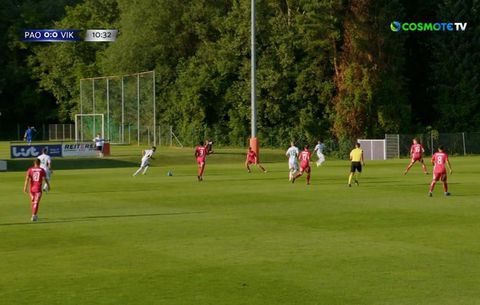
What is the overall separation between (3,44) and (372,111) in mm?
51310

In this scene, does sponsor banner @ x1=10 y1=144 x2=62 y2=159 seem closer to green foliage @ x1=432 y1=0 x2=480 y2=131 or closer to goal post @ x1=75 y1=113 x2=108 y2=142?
goal post @ x1=75 y1=113 x2=108 y2=142

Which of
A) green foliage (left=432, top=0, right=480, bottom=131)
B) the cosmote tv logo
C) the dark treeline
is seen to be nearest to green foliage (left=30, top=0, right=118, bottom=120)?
the dark treeline

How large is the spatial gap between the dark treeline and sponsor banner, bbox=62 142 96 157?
758 inches

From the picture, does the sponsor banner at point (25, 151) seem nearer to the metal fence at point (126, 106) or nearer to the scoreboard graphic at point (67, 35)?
the metal fence at point (126, 106)

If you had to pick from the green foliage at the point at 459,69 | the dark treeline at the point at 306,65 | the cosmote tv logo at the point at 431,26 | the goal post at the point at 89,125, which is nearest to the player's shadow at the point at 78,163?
the goal post at the point at 89,125

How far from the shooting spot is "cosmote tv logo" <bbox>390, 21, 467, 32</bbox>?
7506cm

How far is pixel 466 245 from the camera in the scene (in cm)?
1852

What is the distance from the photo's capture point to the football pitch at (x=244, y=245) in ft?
45.5

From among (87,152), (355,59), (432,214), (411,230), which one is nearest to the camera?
(411,230)

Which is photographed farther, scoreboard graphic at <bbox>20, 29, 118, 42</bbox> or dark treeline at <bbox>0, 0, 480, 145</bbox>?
scoreboard graphic at <bbox>20, 29, 118, 42</bbox>

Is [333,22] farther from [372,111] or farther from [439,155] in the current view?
[439,155]

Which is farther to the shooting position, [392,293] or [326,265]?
[326,265]

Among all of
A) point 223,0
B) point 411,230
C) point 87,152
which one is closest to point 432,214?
point 411,230

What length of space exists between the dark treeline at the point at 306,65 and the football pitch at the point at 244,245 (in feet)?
121
